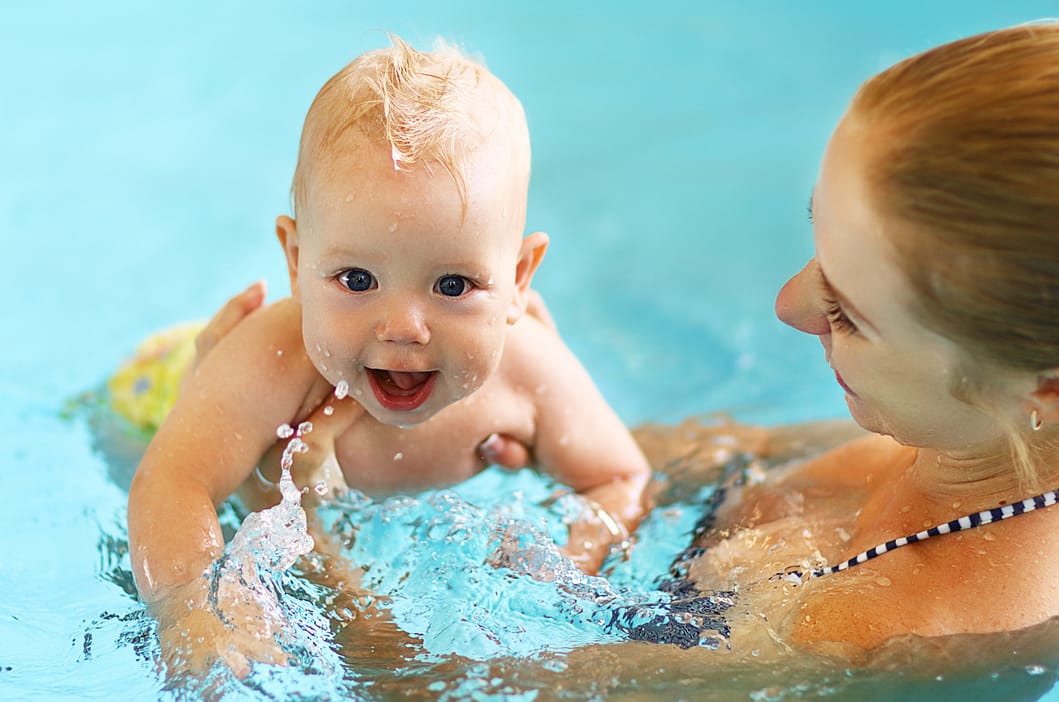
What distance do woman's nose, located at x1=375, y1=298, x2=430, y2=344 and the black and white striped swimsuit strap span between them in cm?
49

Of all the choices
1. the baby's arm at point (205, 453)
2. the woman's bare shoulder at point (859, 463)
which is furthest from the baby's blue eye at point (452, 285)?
the woman's bare shoulder at point (859, 463)

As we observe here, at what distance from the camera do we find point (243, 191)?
283cm

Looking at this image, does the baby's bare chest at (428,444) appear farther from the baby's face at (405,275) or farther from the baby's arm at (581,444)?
the baby's face at (405,275)

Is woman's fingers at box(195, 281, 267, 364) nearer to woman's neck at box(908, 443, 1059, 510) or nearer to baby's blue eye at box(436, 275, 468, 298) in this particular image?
baby's blue eye at box(436, 275, 468, 298)

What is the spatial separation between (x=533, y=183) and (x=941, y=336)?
190 cm

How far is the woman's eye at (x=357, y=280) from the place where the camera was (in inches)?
48.7

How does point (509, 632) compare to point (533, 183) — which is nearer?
point (509, 632)

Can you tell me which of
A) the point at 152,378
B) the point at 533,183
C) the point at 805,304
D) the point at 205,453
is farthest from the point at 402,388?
the point at 533,183

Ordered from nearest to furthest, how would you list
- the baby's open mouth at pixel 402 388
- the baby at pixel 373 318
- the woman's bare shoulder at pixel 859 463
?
the baby at pixel 373 318, the baby's open mouth at pixel 402 388, the woman's bare shoulder at pixel 859 463

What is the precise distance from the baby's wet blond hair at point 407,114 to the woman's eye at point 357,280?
0.10m

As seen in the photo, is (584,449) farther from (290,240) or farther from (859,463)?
(290,240)

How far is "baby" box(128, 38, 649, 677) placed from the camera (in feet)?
3.96

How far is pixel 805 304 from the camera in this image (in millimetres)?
1162

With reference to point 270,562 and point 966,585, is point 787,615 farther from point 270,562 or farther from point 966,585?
point 270,562
